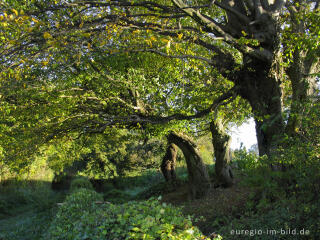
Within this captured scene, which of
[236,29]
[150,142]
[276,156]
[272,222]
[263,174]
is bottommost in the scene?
[272,222]

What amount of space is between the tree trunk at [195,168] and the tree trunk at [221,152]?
940 mm

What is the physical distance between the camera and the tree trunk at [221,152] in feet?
40.4

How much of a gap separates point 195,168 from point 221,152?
154 centimetres

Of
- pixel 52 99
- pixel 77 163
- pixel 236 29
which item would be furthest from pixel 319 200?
pixel 77 163

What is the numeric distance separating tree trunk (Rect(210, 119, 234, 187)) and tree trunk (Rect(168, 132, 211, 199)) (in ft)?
3.08

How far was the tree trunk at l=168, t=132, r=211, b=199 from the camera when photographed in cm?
1238

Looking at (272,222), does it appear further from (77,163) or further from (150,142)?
(77,163)

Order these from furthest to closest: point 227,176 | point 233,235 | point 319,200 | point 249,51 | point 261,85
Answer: point 227,176
point 261,85
point 249,51
point 233,235
point 319,200

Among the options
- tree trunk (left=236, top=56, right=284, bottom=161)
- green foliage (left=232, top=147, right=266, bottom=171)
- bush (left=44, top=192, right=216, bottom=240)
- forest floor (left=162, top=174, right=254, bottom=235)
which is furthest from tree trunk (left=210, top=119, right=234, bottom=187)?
bush (left=44, top=192, right=216, bottom=240)

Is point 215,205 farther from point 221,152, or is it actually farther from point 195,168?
point 221,152

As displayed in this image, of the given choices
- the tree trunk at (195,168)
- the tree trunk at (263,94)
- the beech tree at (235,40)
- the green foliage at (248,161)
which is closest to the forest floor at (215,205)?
the tree trunk at (195,168)

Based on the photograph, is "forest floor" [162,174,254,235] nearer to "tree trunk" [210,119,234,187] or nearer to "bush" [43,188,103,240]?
"tree trunk" [210,119,234,187]

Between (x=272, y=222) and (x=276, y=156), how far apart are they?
130 centimetres

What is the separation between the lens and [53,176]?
22375 mm
